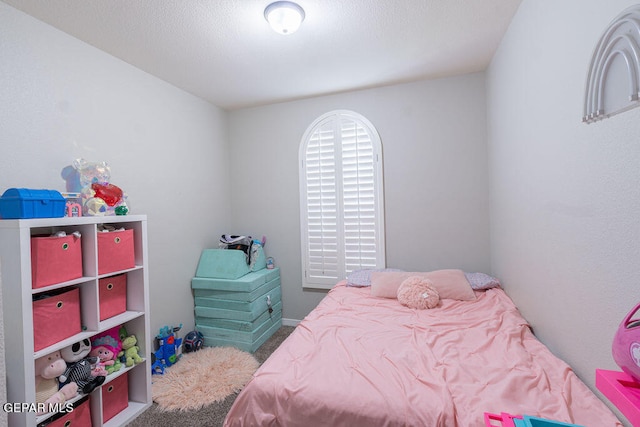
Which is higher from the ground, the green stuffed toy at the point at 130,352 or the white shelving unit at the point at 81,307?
the white shelving unit at the point at 81,307

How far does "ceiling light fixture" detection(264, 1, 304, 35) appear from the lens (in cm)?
165

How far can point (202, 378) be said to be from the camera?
7.30 feet

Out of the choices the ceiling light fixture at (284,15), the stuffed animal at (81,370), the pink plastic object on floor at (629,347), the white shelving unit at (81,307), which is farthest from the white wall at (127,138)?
the pink plastic object on floor at (629,347)

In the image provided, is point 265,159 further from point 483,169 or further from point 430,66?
point 483,169

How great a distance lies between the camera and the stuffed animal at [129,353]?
6.16 ft

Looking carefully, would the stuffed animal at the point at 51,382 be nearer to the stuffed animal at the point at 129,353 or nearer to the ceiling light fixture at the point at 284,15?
the stuffed animal at the point at 129,353

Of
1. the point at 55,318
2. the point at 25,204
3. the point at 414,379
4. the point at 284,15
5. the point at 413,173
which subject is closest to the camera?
the point at 414,379

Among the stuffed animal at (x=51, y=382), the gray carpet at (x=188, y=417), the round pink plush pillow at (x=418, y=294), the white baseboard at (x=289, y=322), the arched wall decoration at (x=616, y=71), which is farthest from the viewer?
the white baseboard at (x=289, y=322)

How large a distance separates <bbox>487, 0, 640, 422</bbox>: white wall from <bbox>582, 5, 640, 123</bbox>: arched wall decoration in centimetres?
9

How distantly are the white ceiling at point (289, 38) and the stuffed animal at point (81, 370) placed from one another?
1909mm

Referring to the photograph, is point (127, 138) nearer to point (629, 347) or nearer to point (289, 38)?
point (289, 38)

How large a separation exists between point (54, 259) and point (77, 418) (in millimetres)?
899

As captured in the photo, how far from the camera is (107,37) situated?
6.34 feet

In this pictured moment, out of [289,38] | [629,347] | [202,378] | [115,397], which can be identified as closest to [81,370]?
[115,397]
